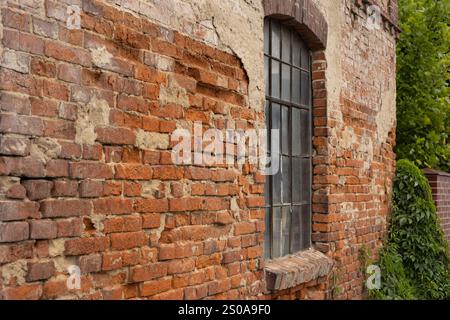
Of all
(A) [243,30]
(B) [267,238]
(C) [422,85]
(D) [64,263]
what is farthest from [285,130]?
(C) [422,85]

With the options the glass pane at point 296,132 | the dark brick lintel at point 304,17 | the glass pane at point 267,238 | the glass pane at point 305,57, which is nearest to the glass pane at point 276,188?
the glass pane at point 267,238

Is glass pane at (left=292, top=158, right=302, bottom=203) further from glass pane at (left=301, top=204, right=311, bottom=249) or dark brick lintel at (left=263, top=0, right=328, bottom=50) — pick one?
dark brick lintel at (left=263, top=0, right=328, bottom=50)

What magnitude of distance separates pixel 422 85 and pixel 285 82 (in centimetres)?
489

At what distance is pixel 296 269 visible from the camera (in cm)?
468

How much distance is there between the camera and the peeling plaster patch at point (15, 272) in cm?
245

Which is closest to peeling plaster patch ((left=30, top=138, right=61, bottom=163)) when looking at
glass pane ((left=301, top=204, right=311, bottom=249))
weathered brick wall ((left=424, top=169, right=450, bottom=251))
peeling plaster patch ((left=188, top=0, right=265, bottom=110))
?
peeling plaster patch ((left=188, top=0, right=265, bottom=110))

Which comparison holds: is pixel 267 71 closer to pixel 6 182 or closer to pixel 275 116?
pixel 275 116

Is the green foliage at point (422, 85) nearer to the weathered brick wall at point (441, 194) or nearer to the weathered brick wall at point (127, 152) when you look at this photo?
the weathered brick wall at point (441, 194)

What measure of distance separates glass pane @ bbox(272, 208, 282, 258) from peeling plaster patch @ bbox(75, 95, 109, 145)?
2242 mm

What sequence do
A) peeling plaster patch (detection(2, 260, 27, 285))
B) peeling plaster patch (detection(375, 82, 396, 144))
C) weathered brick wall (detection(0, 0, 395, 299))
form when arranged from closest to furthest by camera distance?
peeling plaster patch (detection(2, 260, 27, 285)) → weathered brick wall (detection(0, 0, 395, 299)) → peeling plaster patch (detection(375, 82, 396, 144))

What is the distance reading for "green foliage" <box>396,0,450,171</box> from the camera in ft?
29.5

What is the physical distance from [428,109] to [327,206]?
4.46m

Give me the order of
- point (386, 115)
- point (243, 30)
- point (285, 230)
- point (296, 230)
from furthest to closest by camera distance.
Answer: point (386, 115) < point (296, 230) < point (285, 230) < point (243, 30)

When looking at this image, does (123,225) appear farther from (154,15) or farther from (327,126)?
(327,126)
